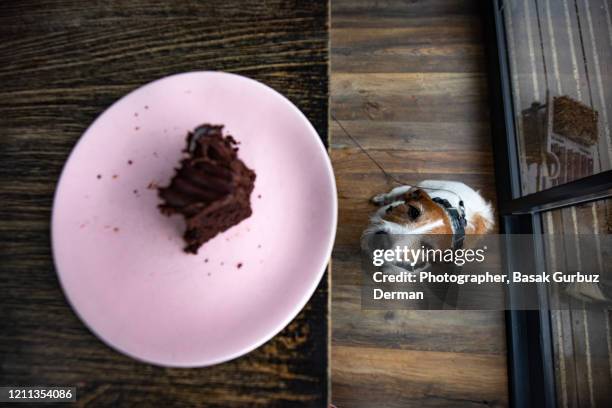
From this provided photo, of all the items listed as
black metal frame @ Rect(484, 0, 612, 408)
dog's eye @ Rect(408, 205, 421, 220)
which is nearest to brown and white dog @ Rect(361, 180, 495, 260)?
dog's eye @ Rect(408, 205, 421, 220)

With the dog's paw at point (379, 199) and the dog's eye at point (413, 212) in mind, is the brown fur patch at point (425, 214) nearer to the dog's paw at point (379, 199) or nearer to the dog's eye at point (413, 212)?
the dog's eye at point (413, 212)

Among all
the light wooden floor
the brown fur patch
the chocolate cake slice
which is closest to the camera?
the chocolate cake slice

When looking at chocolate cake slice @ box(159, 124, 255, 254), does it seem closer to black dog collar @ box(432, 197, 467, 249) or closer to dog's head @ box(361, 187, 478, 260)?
dog's head @ box(361, 187, 478, 260)

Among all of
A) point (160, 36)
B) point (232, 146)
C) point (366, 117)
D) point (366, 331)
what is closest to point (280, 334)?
point (232, 146)

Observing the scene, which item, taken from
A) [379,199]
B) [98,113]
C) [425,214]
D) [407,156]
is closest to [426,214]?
[425,214]

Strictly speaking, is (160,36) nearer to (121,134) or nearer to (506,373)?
(121,134)

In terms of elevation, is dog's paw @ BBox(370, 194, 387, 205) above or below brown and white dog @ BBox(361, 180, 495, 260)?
above

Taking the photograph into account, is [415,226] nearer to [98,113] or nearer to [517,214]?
[517,214]
